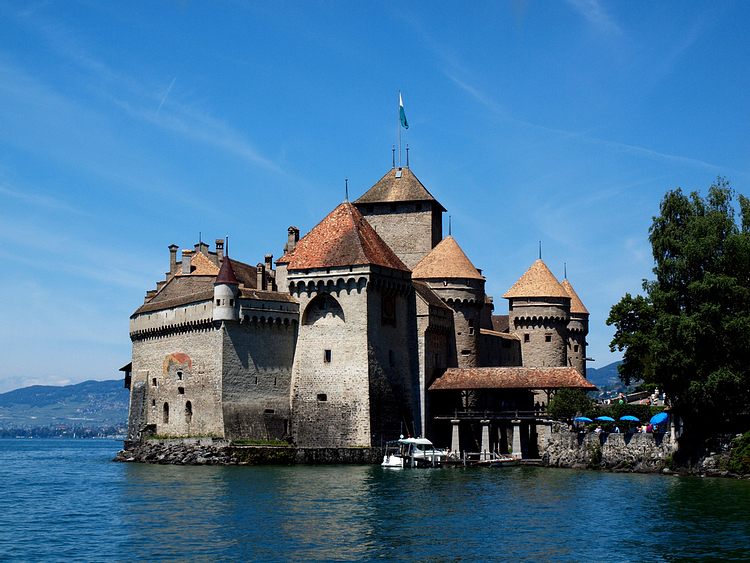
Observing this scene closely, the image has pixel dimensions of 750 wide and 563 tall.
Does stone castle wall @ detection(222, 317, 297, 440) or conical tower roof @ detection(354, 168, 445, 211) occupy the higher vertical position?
conical tower roof @ detection(354, 168, 445, 211)

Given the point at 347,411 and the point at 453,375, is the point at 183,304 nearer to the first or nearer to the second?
the point at 347,411

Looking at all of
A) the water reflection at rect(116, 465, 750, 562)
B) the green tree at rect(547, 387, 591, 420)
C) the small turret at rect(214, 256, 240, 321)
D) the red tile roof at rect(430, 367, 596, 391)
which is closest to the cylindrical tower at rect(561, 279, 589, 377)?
the red tile roof at rect(430, 367, 596, 391)

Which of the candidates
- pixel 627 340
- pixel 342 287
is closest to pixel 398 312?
pixel 342 287

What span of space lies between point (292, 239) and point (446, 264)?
33.3 feet

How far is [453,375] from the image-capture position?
190 feet

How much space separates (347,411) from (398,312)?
6946mm

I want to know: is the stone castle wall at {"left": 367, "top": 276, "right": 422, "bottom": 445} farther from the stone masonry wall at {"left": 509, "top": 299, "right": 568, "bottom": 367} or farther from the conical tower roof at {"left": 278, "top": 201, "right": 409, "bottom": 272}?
the stone masonry wall at {"left": 509, "top": 299, "right": 568, "bottom": 367}

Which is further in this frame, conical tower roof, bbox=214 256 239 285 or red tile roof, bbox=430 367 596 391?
red tile roof, bbox=430 367 596 391

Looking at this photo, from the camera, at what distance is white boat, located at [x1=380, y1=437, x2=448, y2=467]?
51.2 meters

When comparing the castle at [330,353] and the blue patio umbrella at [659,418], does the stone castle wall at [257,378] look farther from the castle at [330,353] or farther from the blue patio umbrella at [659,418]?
the blue patio umbrella at [659,418]

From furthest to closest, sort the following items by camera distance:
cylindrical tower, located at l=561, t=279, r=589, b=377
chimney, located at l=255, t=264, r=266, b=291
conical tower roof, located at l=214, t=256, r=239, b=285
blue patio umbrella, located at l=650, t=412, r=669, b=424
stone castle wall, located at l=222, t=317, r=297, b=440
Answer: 1. cylindrical tower, located at l=561, t=279, r=589, b=377
2. chimney, located at l=255, t=264, r=266, b=291
3. conical tower roof, located at l=214, t=256, r=239, b=285
4. stone castle wall, located at l=222, t=317, r=297, b=440
5. blue patio umbrella, located at l=650, t=412, r=669, b=424

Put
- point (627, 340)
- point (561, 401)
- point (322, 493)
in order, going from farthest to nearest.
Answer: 1. point (627, 340)
2. point (561, 401)
3. point (322, 493)

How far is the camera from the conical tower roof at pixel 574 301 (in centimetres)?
7381

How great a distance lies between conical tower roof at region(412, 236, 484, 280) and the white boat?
13010 mm
